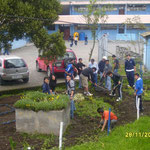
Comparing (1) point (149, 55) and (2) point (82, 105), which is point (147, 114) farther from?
(1) point (149, 55)

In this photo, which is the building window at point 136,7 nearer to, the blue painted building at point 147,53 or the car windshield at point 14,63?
the blue painted building at point 147,53

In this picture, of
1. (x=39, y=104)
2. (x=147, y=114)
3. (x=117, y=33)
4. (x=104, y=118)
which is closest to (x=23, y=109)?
(x=39, y=104)

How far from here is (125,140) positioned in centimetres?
612

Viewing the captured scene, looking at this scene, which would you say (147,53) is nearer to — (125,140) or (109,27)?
(125,140)

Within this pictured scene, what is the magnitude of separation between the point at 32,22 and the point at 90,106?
14.4 feet

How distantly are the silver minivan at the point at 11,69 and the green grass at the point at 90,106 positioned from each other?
461cm

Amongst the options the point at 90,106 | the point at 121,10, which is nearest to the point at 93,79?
the point at 90,106

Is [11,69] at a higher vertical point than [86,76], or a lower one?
higher

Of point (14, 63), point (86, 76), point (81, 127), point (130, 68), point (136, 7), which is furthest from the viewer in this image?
point (136, 7)

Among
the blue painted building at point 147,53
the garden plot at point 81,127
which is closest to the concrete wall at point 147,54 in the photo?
the blue painted building at point 147,53

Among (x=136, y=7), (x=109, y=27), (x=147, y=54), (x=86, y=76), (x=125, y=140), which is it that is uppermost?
(x=136, y=7)

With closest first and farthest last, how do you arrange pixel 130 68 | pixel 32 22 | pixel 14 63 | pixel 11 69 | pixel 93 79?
1. pixel 32 22
2. pixel 93 79
3. pixel 130 68
4. pixel 11 69
5. pixel 14 63

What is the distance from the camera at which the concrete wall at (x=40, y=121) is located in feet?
22.7

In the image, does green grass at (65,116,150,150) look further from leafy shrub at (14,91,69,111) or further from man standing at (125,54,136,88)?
man standing at (125,54,136,88)
